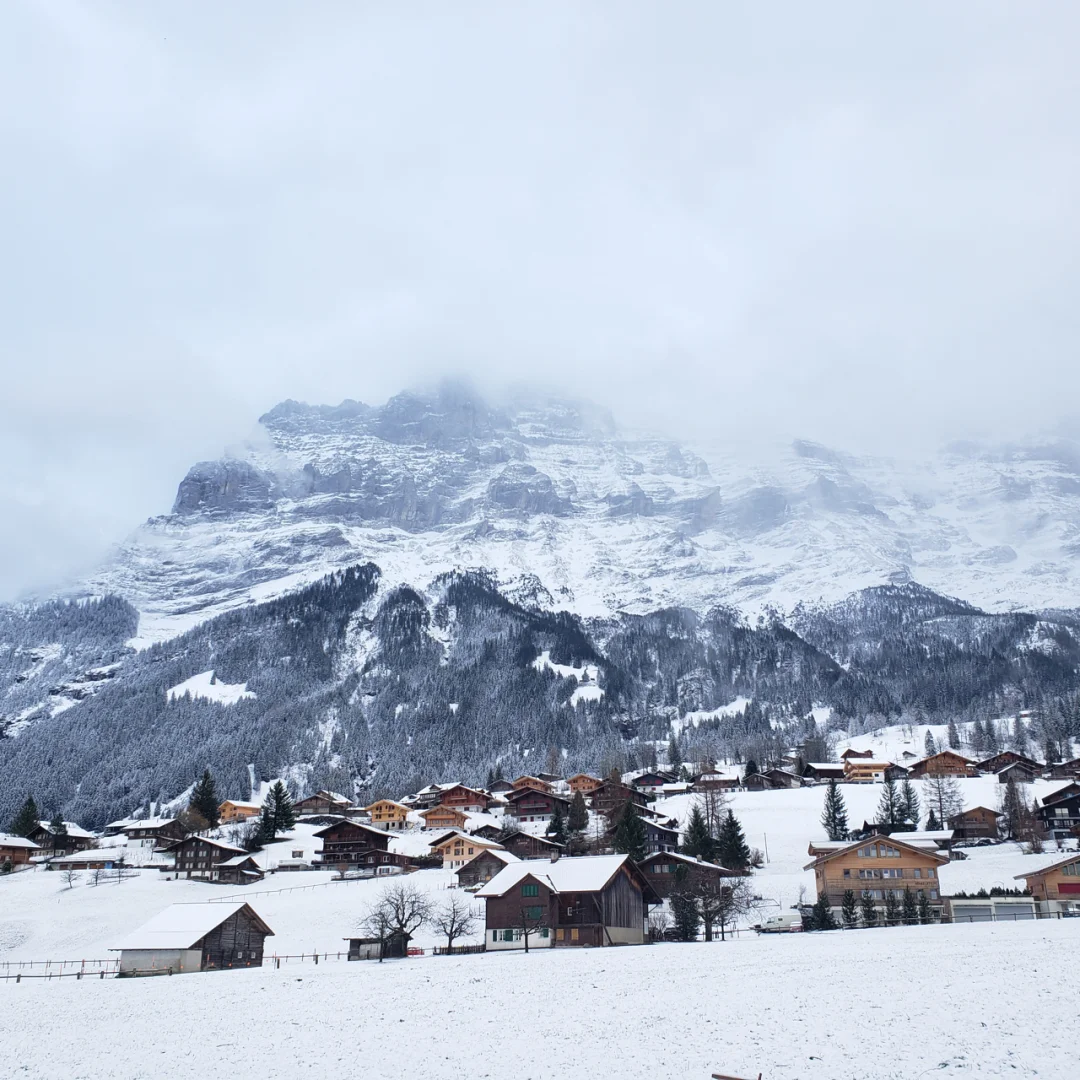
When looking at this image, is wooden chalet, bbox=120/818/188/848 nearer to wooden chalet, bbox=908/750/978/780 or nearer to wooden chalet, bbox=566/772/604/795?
wooden chalet, bbox=566/772/604/795

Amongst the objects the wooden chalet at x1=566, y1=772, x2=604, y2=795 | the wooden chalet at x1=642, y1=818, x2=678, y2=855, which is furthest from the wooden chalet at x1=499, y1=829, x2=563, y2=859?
the wooden chalet at x1=566, y1=772, x2=604, y2=795

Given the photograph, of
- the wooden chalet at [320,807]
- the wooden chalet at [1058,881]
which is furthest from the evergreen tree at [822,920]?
the wooden chalet at [320,807]

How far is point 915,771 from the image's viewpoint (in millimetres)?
145000

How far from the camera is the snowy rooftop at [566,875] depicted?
62750mm

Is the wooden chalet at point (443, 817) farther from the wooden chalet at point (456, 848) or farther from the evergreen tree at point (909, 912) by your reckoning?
the evergreen tree at point (909, 912)

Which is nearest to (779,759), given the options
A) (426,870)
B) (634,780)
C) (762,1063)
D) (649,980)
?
(634,780)

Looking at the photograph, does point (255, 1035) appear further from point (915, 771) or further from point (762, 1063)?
point (915, 771)

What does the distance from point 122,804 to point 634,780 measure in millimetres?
Answer: 104059

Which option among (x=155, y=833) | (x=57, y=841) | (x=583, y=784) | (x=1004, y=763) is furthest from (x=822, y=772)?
(x=57, y=841)

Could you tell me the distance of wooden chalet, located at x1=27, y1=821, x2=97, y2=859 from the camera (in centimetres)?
12731

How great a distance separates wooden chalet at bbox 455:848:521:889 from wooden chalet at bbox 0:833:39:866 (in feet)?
205

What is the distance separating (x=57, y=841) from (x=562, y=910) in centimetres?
9264

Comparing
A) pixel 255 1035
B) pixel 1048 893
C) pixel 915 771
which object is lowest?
pixel 255 1035

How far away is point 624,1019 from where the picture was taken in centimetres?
3247
